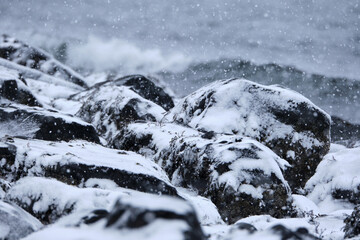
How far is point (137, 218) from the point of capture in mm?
1948

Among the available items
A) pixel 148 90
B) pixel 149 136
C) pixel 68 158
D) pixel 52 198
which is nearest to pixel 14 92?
pixel 149 136

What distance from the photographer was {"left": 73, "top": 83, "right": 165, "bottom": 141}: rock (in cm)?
1255

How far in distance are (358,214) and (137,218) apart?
3399mm

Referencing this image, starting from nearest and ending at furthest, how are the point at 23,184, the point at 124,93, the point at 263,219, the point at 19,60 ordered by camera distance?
the point at 23,184
the point at 263,219
the point at 124,93
the point at 19,60

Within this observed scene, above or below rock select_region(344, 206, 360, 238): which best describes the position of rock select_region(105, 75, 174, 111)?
below

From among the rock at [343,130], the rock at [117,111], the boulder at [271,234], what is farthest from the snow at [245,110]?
the rock at [343,130]

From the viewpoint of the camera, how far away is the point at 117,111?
41.5 feet

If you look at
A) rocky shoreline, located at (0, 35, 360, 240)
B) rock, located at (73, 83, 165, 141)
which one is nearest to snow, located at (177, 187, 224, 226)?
rocky shoreline, located at (0, 35, 360, 240)

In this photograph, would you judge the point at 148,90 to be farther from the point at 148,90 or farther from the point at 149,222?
the point at 149,222

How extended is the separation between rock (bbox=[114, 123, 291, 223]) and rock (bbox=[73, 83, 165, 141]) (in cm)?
371

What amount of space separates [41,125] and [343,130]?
66.0 ft

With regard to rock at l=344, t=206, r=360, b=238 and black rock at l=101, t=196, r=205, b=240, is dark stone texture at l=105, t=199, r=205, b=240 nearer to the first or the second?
black rock at l=101, t=196, r=205, b=240

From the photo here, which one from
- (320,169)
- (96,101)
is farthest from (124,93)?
(320,169)

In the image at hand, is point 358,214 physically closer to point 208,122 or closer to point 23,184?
point 23,184
